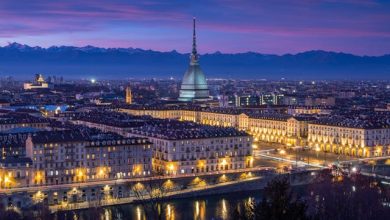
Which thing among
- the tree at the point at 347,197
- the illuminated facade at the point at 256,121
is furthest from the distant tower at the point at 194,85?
the tree at the point at 347,197

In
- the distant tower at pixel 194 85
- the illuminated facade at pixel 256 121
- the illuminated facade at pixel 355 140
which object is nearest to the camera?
the illuminated facade at pixel 355 140

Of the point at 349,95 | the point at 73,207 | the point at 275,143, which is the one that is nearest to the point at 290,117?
the point at 275,143

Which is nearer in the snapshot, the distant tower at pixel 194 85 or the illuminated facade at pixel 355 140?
the illuminated facade at pixel 355 140

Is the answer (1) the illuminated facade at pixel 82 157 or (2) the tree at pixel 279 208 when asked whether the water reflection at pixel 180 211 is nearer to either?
(1) the illuminated facade at pixel 82 157

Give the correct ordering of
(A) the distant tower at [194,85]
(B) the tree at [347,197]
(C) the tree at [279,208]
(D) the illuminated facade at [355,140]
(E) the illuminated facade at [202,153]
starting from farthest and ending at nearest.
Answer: (A) the distant tower at [194,85] < (D) the illuminated facade at [355,140] < (E) the illuminated facade at [202,153] < (B) the tree at [347,197] < (C) the tree at [279,208]

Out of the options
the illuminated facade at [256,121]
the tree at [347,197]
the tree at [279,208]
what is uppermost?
the tree at [279,208]

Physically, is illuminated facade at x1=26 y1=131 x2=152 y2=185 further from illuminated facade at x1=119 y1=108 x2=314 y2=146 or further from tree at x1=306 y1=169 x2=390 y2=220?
illuminated facade at x1=119 y1=108 x2=314 y2=146

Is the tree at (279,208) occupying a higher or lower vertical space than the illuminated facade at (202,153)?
higher

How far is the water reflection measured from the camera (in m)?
39.8

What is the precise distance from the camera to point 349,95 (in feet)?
474

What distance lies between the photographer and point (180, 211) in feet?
138

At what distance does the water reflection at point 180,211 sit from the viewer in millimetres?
39844

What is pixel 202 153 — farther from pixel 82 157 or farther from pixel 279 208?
pixel 279 208

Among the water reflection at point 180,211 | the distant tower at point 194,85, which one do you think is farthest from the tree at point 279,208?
the distant tower at point 194,85
